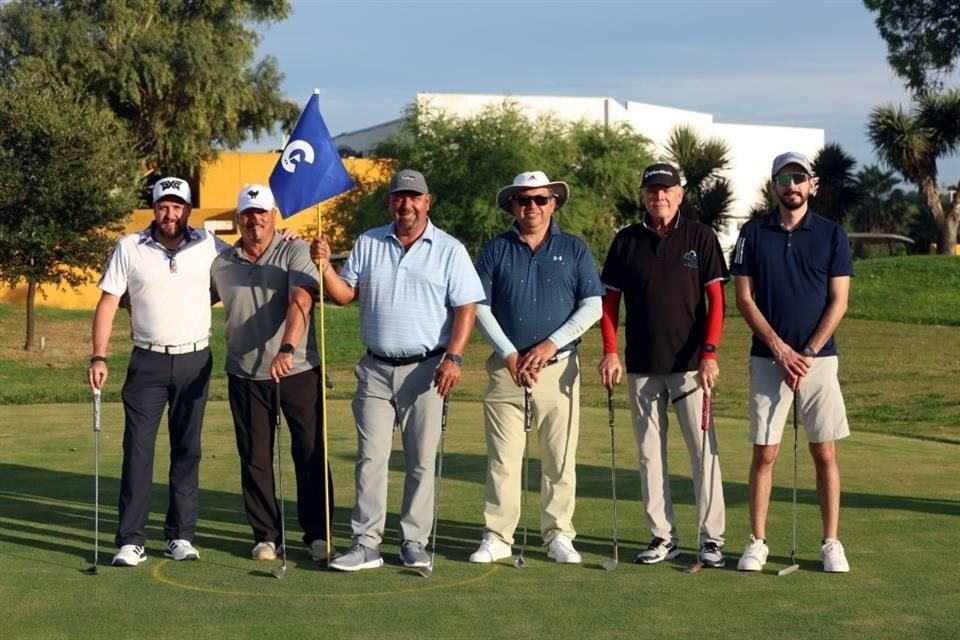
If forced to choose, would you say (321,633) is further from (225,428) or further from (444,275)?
(225,428)

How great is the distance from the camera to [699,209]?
4272 cm

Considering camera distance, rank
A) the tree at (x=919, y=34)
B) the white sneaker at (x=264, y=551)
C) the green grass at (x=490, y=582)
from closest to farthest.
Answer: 1. the green grass at (x=490, y=582)
2. the white sneaker at (x=264, y=551)
3. the tree at (x=919, y=34)

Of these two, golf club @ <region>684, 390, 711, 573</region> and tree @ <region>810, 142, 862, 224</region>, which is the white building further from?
golf club @ <region>684, 390, 711, 573</region>

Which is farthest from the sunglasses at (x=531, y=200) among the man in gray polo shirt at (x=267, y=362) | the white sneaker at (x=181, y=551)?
the white sneaker at (x=181, y=551)

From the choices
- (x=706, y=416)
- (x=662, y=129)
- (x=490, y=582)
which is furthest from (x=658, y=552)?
(x=662, y=129)

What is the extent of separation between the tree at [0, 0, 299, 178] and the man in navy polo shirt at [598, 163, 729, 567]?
39.6 meters

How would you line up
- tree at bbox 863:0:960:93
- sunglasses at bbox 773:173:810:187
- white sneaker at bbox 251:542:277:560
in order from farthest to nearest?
tree at bbox 863:0:960:93, white sneaker at bbox 251:542:277:560, sunglasses at bbox 773:173:810:187

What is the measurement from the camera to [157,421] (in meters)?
8.44

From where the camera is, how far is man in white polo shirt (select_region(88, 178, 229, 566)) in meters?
8.23

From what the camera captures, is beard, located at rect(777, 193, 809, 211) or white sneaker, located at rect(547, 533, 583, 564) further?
white sneaker, located at rect(547, 533, 583, 564)

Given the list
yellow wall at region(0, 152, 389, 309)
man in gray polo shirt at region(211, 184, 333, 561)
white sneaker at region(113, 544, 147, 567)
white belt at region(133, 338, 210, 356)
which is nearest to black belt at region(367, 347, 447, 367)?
man in gray polo shirt at region(211, 184, 333, 561)

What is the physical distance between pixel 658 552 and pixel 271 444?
228 cm

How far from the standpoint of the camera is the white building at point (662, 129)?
62062mm

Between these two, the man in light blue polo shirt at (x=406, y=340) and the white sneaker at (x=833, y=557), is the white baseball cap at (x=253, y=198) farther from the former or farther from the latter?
the white sneaker at (x=833, y=557)
